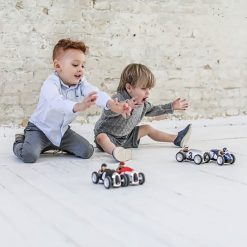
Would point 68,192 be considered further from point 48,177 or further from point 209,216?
point 209,216

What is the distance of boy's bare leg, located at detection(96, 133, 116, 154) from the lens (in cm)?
276

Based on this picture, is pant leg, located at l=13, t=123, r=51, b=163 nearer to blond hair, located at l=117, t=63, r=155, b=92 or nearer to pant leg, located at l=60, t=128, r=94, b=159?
pant leg, located at l=60, t=128, r=94, b=159

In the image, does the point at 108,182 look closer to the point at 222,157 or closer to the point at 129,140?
the point at 222,157

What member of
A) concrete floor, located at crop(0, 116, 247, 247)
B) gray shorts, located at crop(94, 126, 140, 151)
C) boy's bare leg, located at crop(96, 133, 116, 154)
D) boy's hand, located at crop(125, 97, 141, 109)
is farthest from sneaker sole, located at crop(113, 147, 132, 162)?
gray shorts, located at crop(94, 126, 140, 151)

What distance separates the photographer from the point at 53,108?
2574 millimetres

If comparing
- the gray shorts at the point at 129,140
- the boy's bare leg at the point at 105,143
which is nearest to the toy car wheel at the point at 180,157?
the boy's bare leg at the point at 105,143

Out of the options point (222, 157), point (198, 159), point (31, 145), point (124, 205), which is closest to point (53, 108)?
point (31, 145)

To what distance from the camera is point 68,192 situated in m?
1.94

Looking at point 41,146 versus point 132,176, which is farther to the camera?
point 41,146

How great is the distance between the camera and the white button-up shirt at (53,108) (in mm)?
2609

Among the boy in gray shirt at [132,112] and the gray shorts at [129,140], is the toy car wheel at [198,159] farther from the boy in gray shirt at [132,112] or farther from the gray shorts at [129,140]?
the gray shorts at [129,140]

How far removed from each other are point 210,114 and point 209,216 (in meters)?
2.89

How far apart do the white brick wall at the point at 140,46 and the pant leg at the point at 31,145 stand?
3.33ft

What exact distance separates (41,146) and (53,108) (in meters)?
0.24
